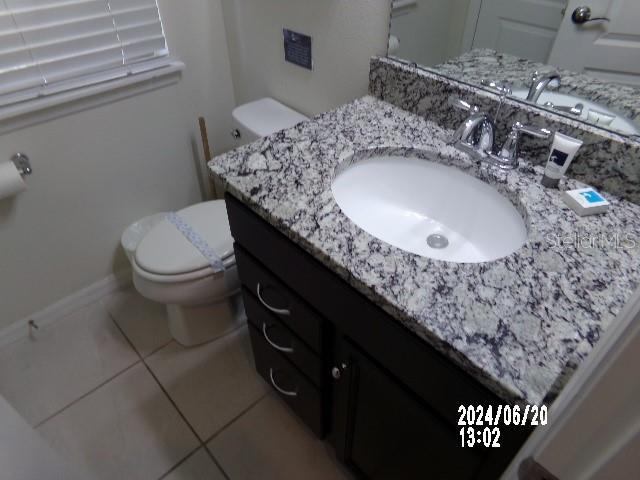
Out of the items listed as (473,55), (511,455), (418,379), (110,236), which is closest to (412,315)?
(418,379)

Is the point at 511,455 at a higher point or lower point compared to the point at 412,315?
lower

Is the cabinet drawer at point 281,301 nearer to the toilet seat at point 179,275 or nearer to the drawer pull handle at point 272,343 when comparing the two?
the drawer pull handle at point 272,343

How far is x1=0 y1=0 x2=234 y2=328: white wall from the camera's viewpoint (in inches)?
57.6

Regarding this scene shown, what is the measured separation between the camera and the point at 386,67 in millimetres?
1155

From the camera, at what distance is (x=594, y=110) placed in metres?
0.89

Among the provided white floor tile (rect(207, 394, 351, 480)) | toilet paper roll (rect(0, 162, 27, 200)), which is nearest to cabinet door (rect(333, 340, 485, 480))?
white floor tile (rect(207, 394, 351, 480))

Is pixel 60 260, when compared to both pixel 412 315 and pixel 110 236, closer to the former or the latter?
pixel 110 236

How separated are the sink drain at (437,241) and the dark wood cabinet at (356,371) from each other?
0.28 meters

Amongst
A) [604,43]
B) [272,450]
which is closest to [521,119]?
[604,43]

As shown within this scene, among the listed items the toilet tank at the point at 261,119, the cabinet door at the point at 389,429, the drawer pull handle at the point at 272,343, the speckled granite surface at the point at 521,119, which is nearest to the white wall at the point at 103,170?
the toilet tank at the point at 261,119

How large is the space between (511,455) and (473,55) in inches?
34.9

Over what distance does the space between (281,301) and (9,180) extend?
3.23ft

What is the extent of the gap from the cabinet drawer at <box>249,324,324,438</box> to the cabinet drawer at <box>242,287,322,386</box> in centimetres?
4
